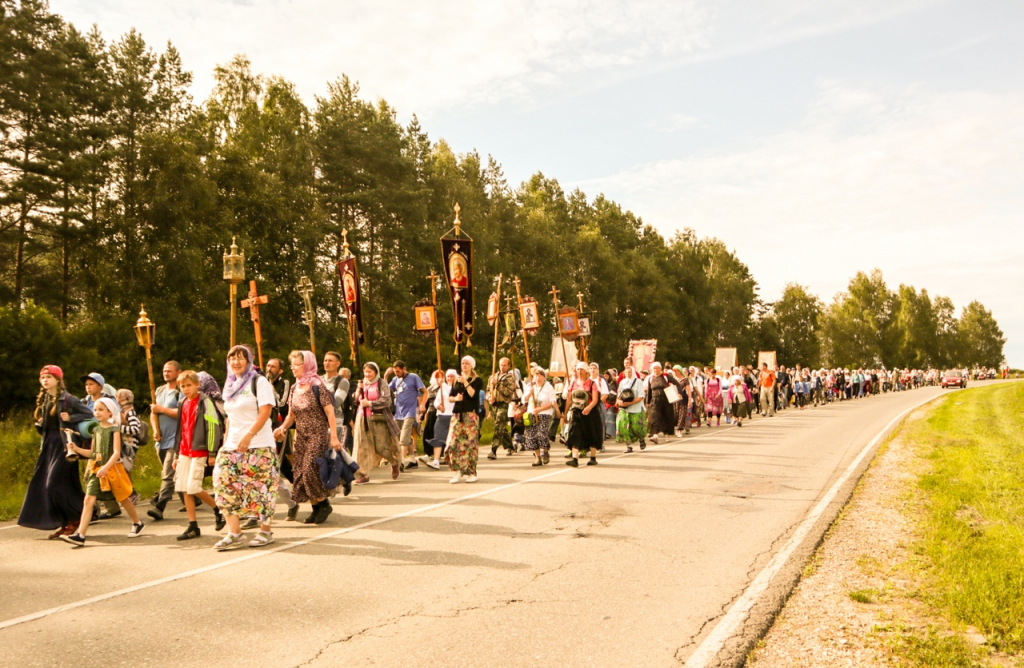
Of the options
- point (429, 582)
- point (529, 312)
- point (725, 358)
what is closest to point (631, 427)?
point (429, 582)

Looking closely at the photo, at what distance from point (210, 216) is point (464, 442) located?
28729 mm

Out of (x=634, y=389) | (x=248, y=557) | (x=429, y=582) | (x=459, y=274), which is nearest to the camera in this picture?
(x=429, y=582)

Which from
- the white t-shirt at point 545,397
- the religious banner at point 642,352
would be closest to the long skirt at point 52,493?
the white t-shirt at point 545,397

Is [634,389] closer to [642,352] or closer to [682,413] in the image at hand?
[682,413]

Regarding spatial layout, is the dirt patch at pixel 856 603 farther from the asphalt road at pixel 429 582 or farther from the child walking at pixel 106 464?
the child walking at pixel 106 464

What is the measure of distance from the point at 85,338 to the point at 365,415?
2068 cm

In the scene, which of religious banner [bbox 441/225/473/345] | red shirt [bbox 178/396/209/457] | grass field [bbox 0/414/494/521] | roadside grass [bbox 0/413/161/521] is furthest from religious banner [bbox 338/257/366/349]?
red shirt [bbox 178/396/209/457]

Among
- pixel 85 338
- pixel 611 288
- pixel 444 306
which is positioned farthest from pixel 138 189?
pixel 611 288

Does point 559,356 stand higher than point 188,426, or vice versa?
point 559,356

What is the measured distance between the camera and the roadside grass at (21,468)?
12902 millimetres

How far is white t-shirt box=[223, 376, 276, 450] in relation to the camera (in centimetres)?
846

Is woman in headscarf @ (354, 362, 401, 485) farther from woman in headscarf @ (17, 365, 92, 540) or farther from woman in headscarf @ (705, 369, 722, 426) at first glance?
woman in headscarf @ (705, 369, 722, 426)

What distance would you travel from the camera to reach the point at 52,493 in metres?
9.38

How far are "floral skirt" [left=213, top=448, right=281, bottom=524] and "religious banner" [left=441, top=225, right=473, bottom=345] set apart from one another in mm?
13210
